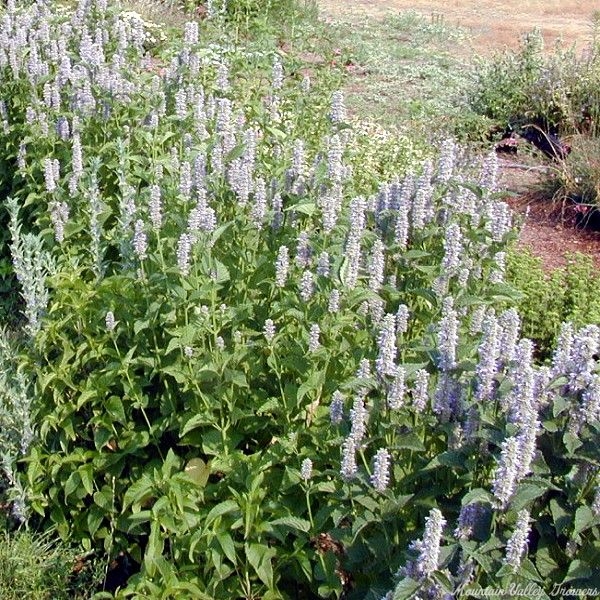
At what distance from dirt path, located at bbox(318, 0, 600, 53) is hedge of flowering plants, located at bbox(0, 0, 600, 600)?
30.3 ft

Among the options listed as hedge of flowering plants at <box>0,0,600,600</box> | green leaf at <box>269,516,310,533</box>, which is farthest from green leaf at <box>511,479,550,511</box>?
green leaf at <box>269,516,310,533</box>

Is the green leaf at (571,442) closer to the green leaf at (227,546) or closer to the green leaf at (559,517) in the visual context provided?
the green leaf at (559,517)

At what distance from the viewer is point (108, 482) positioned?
3543 millimetres

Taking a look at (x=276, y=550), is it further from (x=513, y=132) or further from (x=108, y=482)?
(x=513, y=132)

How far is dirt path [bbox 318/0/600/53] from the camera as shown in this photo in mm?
12773

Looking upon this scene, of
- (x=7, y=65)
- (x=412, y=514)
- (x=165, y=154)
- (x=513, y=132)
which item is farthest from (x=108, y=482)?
(x=513, y=132)

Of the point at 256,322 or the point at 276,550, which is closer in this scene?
the point at 276,550

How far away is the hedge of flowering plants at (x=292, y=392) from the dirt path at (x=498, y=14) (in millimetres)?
9231

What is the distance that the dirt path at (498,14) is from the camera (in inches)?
503

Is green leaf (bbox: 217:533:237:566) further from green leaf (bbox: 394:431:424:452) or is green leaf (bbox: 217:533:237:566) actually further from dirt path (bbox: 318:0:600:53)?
dirt path (bbox: 318:0:600:53)

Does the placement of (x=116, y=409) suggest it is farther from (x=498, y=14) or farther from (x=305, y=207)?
(x=498, y=14)

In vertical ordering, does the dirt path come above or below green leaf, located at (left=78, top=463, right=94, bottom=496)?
above

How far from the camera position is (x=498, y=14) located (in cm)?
1462

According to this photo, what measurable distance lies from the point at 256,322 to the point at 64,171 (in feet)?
5.57
